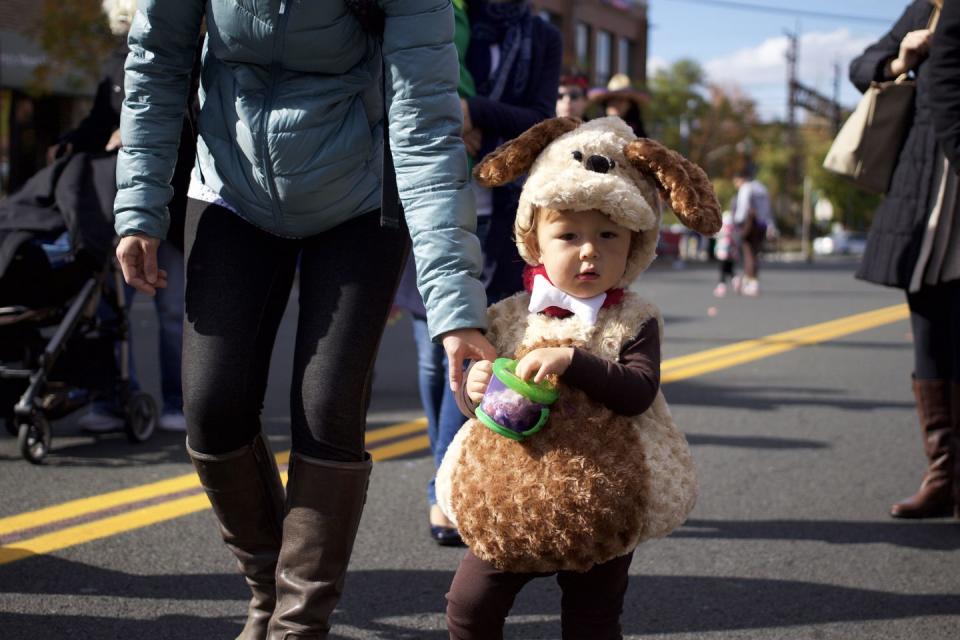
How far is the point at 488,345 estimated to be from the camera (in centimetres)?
243

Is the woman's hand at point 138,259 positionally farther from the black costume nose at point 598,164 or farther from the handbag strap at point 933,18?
the handbag strap at point 933,18

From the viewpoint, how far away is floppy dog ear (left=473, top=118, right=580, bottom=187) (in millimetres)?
2627

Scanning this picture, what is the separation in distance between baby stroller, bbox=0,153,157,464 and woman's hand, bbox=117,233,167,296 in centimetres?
243

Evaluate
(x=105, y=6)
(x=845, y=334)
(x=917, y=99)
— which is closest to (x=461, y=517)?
(x=917, y=99)

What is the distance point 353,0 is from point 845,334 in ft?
32.8

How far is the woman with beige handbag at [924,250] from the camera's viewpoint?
4312mm

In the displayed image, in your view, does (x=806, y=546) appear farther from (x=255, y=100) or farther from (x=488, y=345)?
(x=255, y=100)

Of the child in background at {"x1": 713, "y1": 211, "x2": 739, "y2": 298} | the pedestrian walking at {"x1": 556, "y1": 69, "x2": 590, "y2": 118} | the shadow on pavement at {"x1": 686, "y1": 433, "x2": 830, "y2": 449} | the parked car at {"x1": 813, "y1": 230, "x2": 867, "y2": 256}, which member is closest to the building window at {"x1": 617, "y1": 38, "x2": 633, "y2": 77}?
the parked car at {"x1": 813, "y1": 230, "x2": 867, "y2": 256}

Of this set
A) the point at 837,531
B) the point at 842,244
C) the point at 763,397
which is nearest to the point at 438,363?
the point at 837,531

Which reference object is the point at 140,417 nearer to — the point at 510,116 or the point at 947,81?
the point at 510,116

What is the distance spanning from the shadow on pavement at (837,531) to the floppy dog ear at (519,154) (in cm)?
200

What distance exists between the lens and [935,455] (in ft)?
14.8

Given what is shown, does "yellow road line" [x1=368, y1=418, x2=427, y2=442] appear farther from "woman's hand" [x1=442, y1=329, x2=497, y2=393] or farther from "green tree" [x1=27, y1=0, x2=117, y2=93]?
"green tree" [x1=27, y1=0, x2=117, y2=93]

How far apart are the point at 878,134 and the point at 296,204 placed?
269 cm
